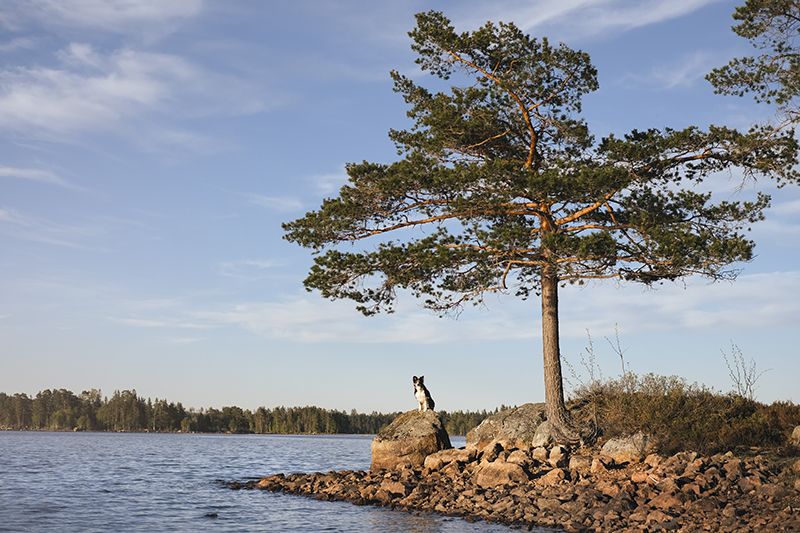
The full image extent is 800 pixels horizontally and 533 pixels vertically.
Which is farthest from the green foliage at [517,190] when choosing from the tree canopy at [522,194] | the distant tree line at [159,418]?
the distant tree line at [159,418]

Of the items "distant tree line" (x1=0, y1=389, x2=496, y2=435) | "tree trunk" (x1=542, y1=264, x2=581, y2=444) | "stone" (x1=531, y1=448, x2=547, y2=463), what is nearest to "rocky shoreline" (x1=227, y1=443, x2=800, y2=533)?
"stone" (x1=531, y1=448, x2=547, y2=463)

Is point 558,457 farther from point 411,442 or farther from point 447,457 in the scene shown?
point 411,442

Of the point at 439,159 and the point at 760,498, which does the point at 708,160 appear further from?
the point at 760,498

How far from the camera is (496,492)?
52.2 ft

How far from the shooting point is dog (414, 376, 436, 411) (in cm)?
2219

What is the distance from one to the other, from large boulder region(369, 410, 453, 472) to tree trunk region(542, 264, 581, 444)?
4202 millimetres

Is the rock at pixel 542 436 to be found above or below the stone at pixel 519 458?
above

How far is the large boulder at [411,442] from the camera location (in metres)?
20.9

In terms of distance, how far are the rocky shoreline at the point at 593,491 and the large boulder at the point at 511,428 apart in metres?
0.53

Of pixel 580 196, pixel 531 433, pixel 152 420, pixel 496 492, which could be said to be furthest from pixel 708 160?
pixel 152 420

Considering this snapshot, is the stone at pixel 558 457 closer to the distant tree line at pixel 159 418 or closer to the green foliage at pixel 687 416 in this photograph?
the green foliage at pixel 687 416

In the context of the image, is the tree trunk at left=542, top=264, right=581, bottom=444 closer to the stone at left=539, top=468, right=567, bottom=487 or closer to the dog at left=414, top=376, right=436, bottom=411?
the stone at left=539, top=468, right=567, bottom=487

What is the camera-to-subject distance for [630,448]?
16031 mm

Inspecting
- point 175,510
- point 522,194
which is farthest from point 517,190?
point 175,510
